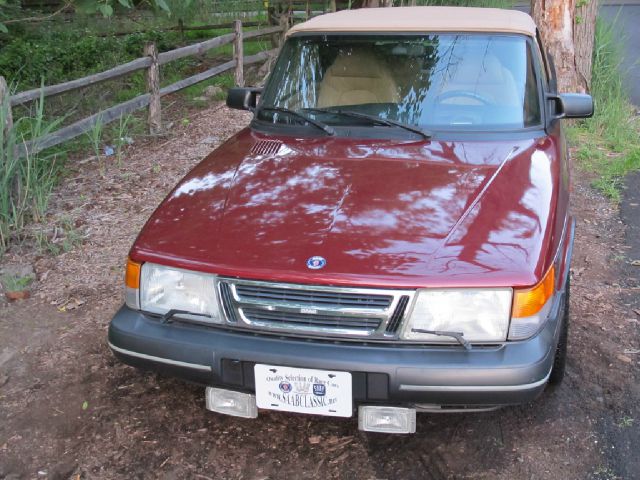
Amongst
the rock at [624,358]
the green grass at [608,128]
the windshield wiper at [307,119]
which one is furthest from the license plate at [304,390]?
the green grass at [608,128]

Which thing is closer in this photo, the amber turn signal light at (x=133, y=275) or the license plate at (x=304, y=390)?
the license plate at (x=304, y=390)

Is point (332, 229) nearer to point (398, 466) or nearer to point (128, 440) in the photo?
point (398, 466)

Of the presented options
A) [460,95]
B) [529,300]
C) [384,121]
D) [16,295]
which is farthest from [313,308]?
[16,295]

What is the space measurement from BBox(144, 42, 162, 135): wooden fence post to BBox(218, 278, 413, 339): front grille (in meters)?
5.44

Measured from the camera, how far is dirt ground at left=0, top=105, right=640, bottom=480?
277 cm

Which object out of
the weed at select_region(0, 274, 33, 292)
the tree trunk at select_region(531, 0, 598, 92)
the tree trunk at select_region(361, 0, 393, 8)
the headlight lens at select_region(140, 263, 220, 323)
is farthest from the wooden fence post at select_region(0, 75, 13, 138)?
the tree trunk at select_region(361, 0, 393, 8)

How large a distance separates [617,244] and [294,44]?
2.78 metres

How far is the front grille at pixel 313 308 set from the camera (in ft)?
7.86

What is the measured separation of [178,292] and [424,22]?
219 cm

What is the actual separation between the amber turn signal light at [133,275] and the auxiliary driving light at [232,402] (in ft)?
1.65

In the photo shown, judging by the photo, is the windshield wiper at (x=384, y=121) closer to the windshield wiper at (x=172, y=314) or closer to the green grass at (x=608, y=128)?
the windshield wiper at (x=172, y=314)

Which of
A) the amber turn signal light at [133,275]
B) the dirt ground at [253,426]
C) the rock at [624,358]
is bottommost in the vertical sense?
the rock at [624,358]

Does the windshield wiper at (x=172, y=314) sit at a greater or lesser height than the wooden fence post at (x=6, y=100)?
lesser

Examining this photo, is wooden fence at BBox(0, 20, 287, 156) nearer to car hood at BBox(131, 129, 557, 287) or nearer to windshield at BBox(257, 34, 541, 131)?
windshield at BBox(257, 34, 541, 131)
